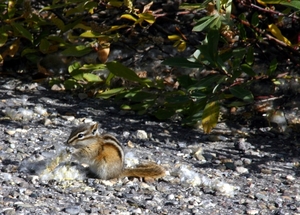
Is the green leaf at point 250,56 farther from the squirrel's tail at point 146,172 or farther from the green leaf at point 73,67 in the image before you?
the green leaf at point 73,67

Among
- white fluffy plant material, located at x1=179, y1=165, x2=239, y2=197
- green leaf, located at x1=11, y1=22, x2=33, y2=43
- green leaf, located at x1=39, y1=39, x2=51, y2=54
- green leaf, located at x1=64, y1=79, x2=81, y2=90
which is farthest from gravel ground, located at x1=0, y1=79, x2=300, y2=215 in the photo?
green leaf, located at x1=11, y1=22, x2=33, y2=43

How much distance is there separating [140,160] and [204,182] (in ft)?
1.88

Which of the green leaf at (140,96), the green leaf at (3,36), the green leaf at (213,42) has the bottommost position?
the green leaf at (140,96)

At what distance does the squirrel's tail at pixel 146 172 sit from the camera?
16.6 feet

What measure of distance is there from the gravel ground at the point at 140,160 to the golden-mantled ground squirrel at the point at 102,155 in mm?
63

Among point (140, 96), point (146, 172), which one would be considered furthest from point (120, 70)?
point (146, 172)

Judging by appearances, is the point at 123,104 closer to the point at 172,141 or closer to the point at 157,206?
the point at 172,141

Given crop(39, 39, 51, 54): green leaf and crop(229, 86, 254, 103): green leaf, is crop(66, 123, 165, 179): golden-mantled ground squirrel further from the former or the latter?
crop(39, 39, 51, 54): green leaf

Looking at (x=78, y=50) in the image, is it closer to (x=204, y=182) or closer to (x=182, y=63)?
(x=182, y=63)

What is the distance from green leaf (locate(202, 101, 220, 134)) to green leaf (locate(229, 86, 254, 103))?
0.60ft

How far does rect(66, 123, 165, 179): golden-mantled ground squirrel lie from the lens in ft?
16.6

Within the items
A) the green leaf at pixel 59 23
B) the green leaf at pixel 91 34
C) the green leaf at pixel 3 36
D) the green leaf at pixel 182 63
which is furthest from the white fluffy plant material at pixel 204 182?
the green leaf at pixel 3 36

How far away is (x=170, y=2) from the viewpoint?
6668 mm

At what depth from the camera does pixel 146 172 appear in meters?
5.07
